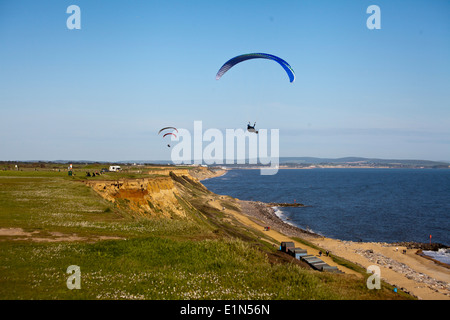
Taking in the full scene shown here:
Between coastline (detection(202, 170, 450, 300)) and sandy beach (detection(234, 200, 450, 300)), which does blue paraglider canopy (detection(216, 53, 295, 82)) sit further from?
coastline (detection(202, 170, 450, 300))

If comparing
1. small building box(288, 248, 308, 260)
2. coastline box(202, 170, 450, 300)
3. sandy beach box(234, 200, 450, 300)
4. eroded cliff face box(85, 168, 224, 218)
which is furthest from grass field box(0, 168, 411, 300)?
coastline box(202, 170, 450, 300)

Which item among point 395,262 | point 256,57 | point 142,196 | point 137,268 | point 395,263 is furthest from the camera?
point 395,262

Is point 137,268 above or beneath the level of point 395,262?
above

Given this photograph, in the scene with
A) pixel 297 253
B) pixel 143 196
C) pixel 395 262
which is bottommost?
pixel 395 262

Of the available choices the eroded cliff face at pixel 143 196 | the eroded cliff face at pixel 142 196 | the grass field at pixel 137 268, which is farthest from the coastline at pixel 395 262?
the grass field at pixel 137 268

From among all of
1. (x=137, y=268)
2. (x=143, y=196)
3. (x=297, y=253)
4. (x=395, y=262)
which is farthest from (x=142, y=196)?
(x=395, y=262)

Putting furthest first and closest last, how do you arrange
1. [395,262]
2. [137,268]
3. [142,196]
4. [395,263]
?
[395,262] < [395,263] < [142,196] < [137,268]

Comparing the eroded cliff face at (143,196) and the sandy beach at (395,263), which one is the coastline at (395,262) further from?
the eroded cliff face at (143,196)

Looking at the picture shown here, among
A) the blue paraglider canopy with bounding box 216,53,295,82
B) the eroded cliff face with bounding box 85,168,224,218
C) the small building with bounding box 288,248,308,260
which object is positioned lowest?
the small building with bounding box 288,248,308,260

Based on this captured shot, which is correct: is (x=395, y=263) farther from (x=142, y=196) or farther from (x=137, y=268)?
(x=137, y=268)
